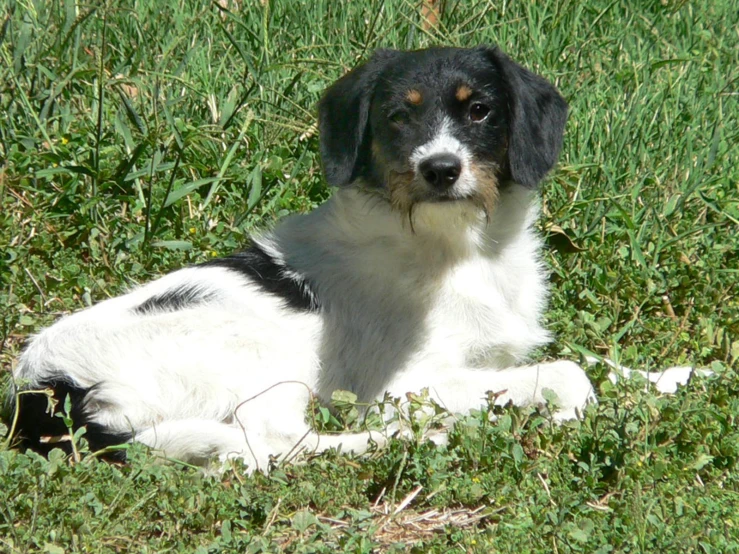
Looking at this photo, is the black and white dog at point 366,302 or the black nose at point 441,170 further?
the black and white dog at point 366,302

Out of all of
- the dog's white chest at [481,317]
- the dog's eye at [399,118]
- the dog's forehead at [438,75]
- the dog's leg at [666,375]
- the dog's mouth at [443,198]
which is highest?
the dog's forehead at [438,75]

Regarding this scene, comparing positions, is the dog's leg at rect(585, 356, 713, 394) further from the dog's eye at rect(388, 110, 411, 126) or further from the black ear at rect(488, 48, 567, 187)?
the dog's eye at rect(388, 110, 411, 126)

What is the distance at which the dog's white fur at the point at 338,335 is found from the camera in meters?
3.74

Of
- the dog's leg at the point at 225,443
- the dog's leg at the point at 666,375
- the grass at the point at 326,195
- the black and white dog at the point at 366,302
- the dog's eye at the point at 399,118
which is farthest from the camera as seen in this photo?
the dog's leg at the point at 666,375

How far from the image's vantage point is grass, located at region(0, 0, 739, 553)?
9.83 ft

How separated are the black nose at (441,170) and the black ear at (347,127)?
0.40m

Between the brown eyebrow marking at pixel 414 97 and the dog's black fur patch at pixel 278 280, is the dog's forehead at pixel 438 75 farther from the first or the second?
the dog's black fur patch at pixel 278 280

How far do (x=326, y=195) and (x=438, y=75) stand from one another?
1570 mm

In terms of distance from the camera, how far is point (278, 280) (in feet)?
13.5

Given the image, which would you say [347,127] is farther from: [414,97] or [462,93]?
[462,93]

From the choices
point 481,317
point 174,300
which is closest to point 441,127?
point 481,317

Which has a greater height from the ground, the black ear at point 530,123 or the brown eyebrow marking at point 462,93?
the brown eyebrow marking at point 462,93

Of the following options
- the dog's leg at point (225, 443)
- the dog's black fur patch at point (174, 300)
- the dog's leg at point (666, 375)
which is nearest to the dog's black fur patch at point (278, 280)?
the dog's black fur patch at point (174, 300)

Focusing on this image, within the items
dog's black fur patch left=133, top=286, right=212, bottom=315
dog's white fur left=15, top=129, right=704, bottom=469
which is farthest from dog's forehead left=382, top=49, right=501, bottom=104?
dog's black fur patch left=133, top=286, right=212, bottom=315
